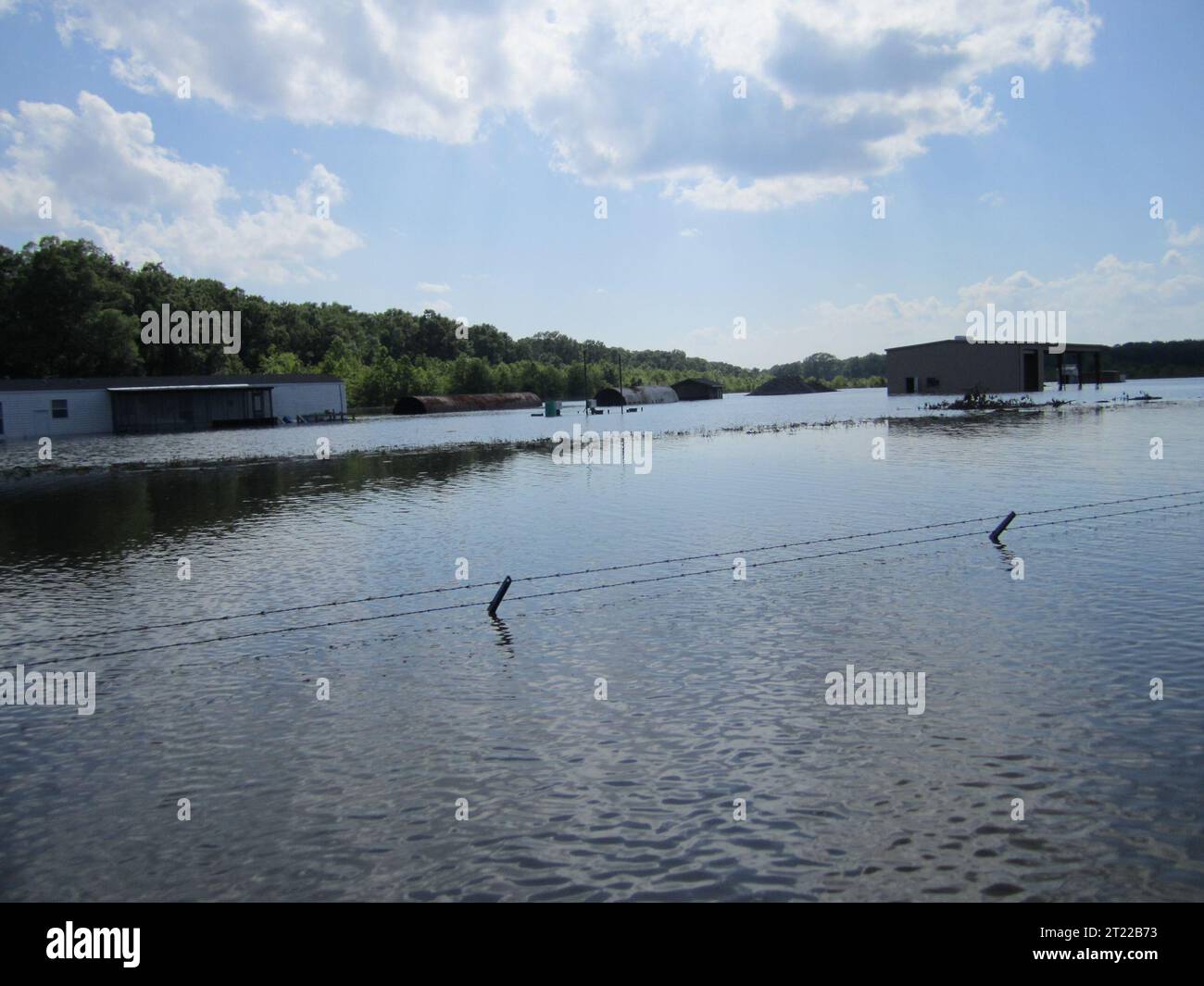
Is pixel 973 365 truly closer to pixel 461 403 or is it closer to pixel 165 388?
pixel 461 403

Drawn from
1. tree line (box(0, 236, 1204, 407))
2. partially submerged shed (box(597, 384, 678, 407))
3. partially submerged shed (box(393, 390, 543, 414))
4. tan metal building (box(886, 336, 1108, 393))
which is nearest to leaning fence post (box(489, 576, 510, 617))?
tree line (box(0, 236, 1204, 407))

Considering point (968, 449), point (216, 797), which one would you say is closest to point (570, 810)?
point (216, 797)

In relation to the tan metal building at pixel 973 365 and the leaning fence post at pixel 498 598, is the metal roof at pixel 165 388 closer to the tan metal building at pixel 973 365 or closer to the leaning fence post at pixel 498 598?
the leaning fence post at pixel 498 598

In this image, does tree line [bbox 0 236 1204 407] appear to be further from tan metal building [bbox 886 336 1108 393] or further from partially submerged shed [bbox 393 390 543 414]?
tan metal building [bbox 886 336 1108 393]

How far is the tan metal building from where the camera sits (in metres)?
116

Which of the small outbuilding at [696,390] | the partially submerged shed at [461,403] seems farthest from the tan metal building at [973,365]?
the partially submerged shed at [461,403]

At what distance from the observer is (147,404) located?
8431 cm

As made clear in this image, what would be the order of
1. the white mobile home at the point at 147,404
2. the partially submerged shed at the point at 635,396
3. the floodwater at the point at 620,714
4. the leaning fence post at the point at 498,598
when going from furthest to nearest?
the partially submerged shed at the point at 635,396, the white mobile home at the point at 147,404, the leaning fence post at the point at 498,598, the floodwater at the point at 620,714

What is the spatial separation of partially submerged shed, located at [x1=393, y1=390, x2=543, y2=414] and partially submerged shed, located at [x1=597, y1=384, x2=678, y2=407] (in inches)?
495

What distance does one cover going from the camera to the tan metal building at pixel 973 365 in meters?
116

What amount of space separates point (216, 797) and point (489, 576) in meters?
8.93

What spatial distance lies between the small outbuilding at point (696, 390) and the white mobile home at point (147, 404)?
297 ft

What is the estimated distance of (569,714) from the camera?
9.86 meters
